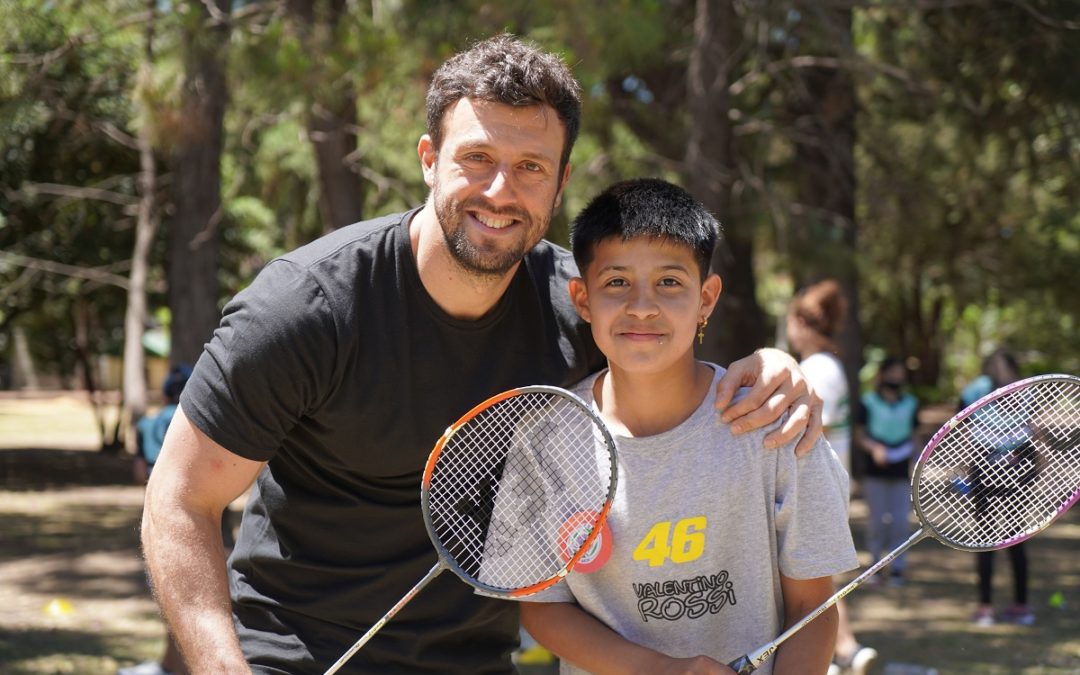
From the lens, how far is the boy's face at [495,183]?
2.57 metres

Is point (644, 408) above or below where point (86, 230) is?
above

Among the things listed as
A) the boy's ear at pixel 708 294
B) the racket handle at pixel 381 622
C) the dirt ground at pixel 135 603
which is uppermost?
the boy's ear at pixel 708 294

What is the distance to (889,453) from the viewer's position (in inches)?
357

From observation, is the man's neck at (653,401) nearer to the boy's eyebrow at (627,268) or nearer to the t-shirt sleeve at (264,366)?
the boy's eyebrow at (627,268)

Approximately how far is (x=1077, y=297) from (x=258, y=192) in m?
14.5

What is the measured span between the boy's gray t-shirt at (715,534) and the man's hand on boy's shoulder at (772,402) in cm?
4

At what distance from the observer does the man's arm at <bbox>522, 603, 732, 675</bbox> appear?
2395mm

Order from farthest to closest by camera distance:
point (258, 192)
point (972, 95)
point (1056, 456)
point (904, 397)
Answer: point (258, 192) < point (972, 95) < point (904, 397) < point (1056, 456)

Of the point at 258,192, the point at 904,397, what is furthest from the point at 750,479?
the point at 258,192

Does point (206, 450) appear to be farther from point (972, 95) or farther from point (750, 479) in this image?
point (972, 95)

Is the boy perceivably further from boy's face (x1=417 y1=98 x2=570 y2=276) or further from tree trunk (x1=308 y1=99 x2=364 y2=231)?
tree trunk (x1=308 y1=99 x2=364 y2=231)

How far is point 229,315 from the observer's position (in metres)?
2.51

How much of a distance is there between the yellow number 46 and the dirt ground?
10.4 feet

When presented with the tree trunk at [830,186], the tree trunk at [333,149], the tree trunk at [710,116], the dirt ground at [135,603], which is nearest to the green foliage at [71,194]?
the tree trunk at [333,149]
